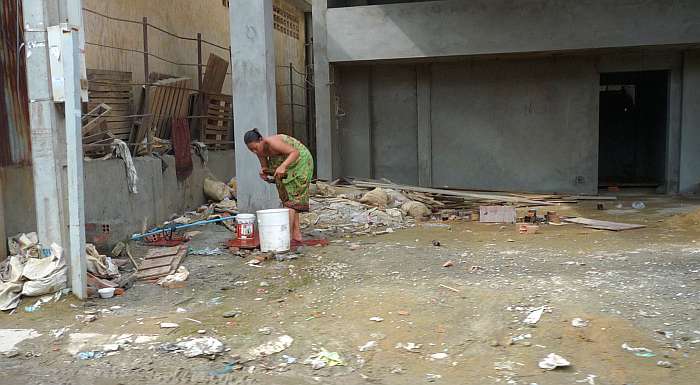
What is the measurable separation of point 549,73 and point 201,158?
26.9 ft

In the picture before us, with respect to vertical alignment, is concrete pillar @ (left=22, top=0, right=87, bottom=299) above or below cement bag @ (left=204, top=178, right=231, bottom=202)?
above

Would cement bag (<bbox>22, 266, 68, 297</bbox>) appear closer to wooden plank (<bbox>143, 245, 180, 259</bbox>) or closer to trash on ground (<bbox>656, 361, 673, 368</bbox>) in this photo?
wooden plank (<bbox>143, 245, 180, 259</bbox>)

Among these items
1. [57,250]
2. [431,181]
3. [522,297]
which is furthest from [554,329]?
[431,181]

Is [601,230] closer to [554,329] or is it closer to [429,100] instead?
[554,329]

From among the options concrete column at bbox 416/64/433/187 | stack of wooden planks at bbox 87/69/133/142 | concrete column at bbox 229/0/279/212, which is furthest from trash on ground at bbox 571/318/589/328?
concrete column at bbox 416/64/433/187

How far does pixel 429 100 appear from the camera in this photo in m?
14.0

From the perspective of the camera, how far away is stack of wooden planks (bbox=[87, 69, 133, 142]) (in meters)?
7.94

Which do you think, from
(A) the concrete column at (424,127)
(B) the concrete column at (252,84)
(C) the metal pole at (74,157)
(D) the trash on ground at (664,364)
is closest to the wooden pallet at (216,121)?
(B) the concrete column at (252,84)

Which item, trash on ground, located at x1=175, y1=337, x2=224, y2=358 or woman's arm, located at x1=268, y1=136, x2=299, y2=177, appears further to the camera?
woman's arm, located at x1=268, y1=136, x2=299, y2=177

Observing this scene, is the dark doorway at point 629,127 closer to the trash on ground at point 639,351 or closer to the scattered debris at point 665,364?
the trash on ground at point 639,351

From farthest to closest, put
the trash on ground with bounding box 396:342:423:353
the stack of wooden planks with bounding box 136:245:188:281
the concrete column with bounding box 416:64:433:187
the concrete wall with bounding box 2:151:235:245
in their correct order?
1. the concrete column with bounding box 416:64:433:187
2. the stack of wooden planks with bounding box 136:245:188:281
3. the concrete wall with bounding box 2:151:235:245
4. the trash on ground with bounding box 396:342:423:353

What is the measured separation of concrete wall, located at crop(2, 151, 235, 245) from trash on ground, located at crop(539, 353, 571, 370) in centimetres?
500

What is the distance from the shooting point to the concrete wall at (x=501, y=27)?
1176 centimetres

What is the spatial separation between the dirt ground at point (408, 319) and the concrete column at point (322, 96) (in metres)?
6.41
